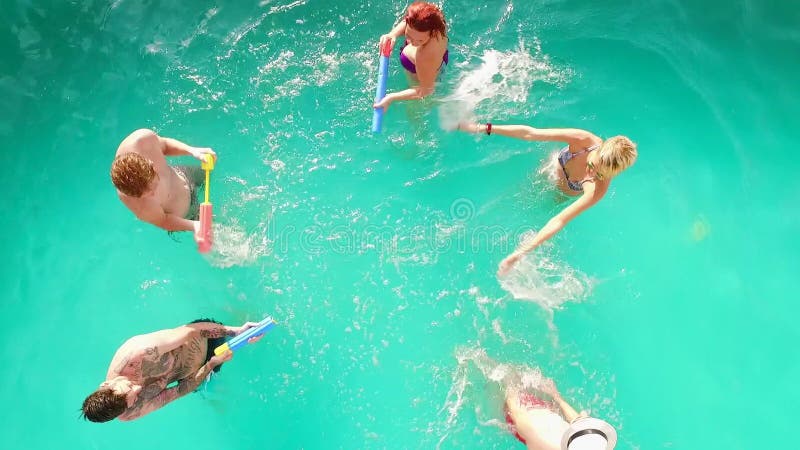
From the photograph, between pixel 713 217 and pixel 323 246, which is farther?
pixel 713 217

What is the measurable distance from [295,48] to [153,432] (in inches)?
141

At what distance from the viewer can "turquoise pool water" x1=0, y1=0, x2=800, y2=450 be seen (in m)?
4.32

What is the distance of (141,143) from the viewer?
3117 millimetres

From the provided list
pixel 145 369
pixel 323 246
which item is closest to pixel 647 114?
pixel 323 246

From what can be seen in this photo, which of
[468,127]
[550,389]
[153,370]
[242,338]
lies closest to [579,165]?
[468,127]

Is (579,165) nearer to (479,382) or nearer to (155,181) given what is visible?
(479,382)

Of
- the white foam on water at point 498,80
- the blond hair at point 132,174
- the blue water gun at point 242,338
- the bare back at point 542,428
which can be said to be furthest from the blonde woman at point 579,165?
the blond hair at point 132,174

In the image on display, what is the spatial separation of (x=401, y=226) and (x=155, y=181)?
2.05 metres

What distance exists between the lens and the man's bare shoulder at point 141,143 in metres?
3.04

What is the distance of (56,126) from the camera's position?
4.64m

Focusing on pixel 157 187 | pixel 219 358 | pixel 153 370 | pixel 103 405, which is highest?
pixel 157 187

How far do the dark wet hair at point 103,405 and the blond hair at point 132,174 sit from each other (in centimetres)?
109

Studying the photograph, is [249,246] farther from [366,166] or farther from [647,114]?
[647,114]

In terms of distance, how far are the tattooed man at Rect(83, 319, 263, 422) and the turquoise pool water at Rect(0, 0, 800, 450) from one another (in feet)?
2.76
